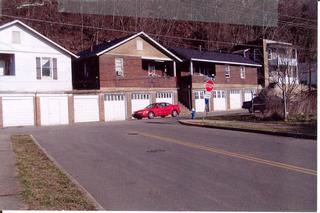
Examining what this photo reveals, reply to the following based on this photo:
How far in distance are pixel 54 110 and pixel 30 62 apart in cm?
400

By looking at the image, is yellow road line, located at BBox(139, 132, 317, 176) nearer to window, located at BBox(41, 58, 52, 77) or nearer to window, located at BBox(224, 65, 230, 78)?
window, located at BBox(41, 58, 52, 77)

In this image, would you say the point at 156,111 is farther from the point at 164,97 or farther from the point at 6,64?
the point at 6,64

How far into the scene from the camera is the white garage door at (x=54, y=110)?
31.9 m

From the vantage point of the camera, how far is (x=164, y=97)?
39.9 m

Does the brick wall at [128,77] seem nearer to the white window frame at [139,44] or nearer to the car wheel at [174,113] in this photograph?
the white window frame at [139,44]

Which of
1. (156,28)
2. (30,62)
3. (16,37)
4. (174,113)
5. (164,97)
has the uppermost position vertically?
(156,28)

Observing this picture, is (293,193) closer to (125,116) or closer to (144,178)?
(144,178)

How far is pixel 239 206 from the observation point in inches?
251

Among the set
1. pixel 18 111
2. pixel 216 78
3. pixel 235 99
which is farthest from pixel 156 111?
pixel 235 99

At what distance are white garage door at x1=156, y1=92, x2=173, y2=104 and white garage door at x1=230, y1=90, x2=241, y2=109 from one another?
8118 mm

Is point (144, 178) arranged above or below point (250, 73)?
below

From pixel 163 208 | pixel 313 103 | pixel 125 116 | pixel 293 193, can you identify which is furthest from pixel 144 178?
pixel 125 116

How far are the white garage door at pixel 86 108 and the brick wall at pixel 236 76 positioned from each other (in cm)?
1480

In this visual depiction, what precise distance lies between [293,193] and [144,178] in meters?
3.06
